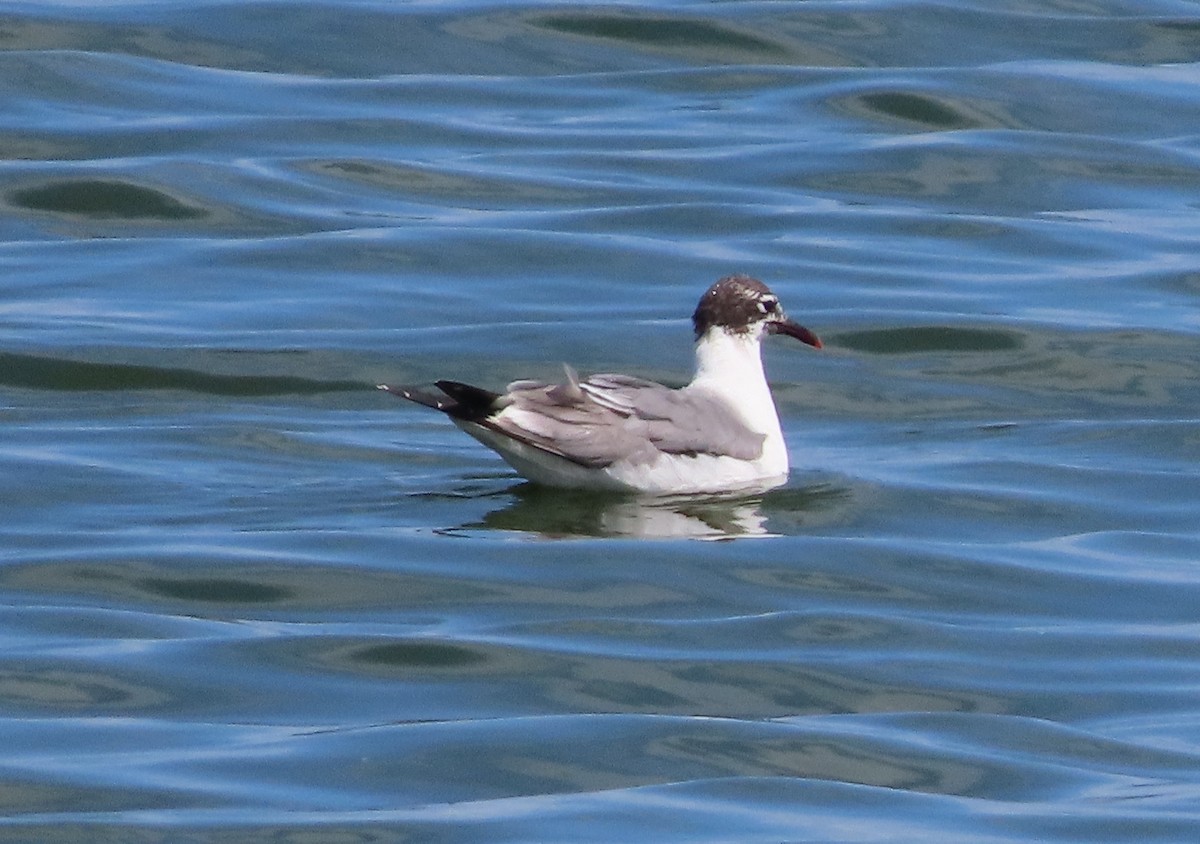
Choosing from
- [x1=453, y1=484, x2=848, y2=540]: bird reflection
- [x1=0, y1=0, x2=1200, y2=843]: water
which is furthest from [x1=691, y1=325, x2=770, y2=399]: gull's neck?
[x1=453, y1=484, x2=848, y2=540]: bird reflection

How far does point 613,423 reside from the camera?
12.7 meters

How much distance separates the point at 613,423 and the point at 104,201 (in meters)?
6.68

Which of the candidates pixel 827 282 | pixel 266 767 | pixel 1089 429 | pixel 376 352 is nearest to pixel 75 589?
pixel 266 767

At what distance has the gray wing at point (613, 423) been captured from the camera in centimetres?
1248

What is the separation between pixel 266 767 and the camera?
8852 mm

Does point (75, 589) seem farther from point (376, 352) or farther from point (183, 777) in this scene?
point (376, 352)

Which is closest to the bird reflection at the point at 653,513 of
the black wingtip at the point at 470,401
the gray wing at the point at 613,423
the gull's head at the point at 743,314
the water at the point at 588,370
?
the water at the point at 588,370

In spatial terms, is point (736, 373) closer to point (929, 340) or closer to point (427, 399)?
point (427, 399)

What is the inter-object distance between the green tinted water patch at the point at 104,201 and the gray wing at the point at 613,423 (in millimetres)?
6114

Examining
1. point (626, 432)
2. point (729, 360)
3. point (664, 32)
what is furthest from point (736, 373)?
point (664, 32)

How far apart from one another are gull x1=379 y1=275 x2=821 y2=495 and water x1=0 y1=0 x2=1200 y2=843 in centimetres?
18

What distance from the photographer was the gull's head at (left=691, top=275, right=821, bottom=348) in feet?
45.0

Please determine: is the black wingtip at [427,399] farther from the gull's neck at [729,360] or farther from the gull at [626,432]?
the gull's neck at [729,360]

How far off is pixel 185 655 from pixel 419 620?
1.03m
